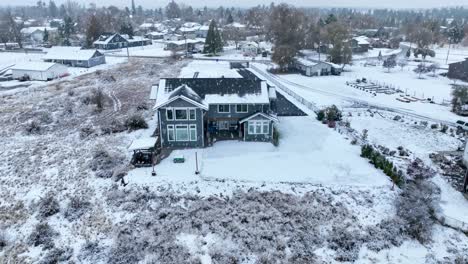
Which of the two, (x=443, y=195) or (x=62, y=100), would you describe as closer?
(x=443, y=195)

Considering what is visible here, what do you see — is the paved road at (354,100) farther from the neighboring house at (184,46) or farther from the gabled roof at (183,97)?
the neighboring house at (184,46)

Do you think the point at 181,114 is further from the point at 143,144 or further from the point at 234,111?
the point at 234,111

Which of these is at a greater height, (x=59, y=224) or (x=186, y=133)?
(x=186, y=133)

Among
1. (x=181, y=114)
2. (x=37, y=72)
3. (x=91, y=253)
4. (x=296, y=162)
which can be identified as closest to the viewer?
(x=91, y=253)

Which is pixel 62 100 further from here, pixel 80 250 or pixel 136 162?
pixel 80 250

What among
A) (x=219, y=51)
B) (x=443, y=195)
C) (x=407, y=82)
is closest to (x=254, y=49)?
(x=219, y=51)

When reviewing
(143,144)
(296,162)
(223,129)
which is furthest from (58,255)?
(223,129)
